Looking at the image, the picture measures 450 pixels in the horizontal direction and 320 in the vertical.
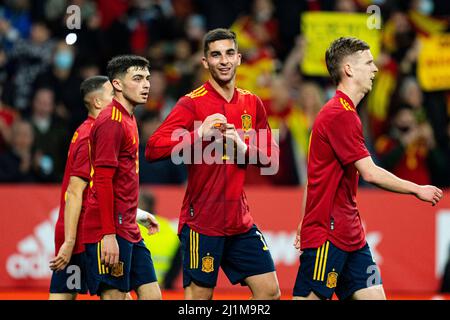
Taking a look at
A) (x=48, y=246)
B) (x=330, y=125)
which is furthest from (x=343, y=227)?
(x=48, y=246)

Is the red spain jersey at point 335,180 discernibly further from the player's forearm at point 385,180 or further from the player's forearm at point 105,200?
the player's forearm at point 105,200

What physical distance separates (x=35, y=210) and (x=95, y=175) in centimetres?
432

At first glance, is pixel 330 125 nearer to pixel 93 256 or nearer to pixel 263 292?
pixel 263 292

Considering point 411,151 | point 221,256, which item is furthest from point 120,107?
point 411,151

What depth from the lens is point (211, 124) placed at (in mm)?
6359

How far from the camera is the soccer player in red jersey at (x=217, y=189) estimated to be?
6.68 m

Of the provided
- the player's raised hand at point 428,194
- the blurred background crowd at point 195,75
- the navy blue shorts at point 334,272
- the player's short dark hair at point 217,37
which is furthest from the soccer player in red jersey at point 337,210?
the blurred background crowd at point 195,75

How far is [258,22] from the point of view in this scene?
12.4 m

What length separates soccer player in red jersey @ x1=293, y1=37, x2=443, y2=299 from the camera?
621cm

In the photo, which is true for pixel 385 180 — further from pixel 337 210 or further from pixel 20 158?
pixel 20 158

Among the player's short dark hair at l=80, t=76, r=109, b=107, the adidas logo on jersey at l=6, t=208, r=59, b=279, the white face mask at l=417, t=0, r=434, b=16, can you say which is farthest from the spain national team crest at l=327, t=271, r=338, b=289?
the white face mask at l=417, t=0, r=434, b=16

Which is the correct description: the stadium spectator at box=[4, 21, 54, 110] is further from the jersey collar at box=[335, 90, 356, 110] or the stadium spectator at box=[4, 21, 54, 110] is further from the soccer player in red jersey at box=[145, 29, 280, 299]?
the jersey collar at box=[335, 90, 356, 110]

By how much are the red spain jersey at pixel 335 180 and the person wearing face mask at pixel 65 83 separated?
18.5 ft

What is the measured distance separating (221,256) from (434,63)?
594cm
